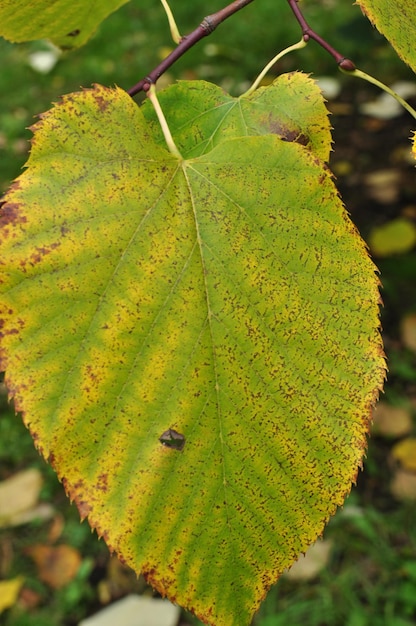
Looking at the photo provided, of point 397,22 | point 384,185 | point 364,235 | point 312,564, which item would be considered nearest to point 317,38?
point 397,22

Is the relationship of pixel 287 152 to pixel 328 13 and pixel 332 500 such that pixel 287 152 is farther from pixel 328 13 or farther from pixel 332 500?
pixel 328 13

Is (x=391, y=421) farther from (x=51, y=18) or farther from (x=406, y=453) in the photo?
(x=51, y=18)

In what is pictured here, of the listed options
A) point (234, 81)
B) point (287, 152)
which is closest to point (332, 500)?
point (287, 152)

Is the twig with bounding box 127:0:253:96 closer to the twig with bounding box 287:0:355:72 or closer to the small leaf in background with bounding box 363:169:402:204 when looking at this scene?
the twig with bounding box 287:0:355:72

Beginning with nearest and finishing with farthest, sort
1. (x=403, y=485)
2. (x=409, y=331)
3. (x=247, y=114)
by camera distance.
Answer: (x=247, y=114) < (x=403, y=485) < (x=409, y=331)

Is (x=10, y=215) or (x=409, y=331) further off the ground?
(x=10, y=215)

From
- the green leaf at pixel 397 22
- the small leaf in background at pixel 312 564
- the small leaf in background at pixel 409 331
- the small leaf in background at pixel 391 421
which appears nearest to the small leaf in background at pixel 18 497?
the small leaf in background at pixel 312 564
